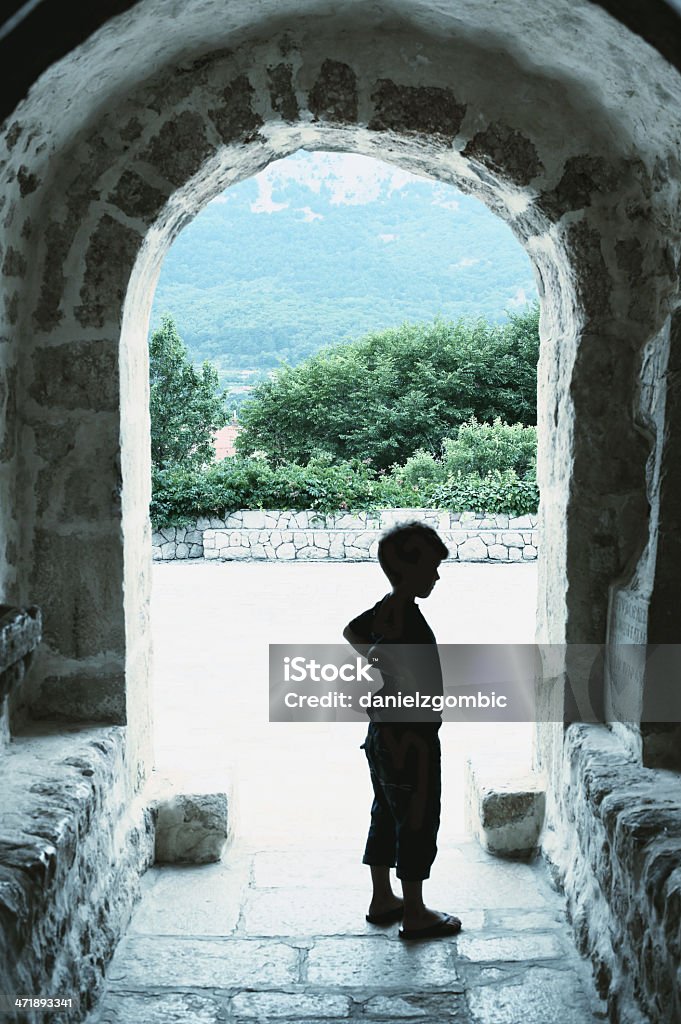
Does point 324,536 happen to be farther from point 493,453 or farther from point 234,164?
point 234,164

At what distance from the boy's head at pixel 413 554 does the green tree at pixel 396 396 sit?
18153 mm

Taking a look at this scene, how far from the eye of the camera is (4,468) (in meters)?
2.60

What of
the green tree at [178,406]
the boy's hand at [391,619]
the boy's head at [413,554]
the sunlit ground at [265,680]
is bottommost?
the sunlit ground at [265,680]

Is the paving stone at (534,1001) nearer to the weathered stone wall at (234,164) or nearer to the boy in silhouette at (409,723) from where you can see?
the boy in silhouette at (409,723)

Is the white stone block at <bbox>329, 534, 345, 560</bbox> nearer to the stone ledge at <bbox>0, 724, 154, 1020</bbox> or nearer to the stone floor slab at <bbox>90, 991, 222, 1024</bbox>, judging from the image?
the stone ledge at <bbox>0, 724, 154, 1020</bbox>

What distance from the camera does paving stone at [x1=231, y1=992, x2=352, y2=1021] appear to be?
218cm

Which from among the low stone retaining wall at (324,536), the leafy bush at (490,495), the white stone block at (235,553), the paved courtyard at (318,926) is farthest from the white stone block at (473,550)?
the paved courtyard at (318,926)

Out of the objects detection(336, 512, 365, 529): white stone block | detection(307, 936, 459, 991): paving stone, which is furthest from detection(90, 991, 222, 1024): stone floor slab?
detection(336, 512, 365, 529): white stone block

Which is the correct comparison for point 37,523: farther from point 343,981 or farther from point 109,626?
point 343,981

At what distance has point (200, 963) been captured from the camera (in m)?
2.42

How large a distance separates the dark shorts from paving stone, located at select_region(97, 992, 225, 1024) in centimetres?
61

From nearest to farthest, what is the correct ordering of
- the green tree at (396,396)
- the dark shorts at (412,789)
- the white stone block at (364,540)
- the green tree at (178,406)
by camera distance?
the dark shorts at (412,789), the white stone block at (364,540), the green tree at (178,406), the green tree at (396,396)

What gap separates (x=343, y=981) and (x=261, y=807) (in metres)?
1.50

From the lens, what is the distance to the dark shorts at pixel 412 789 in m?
2.54
